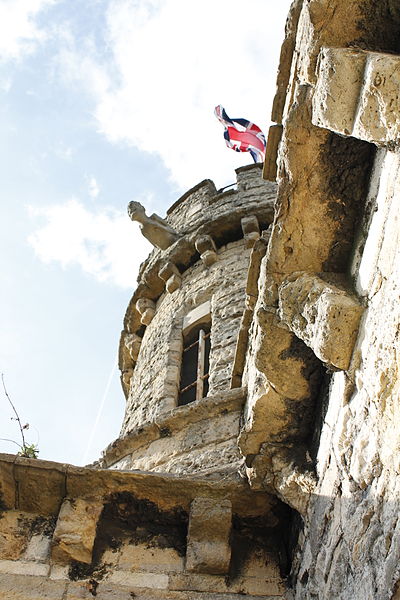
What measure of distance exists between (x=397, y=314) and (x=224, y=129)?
40.6ft

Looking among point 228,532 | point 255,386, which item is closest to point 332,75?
point 255,386

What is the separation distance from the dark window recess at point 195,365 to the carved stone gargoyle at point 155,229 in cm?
252

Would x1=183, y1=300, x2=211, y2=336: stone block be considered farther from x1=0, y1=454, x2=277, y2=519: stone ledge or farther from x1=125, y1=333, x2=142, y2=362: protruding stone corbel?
x1=0, y1=454, x2=277, y2=519: stone ledge

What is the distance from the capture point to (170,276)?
9930 mm

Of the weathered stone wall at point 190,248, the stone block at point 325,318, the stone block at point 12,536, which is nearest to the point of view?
the stone block at point 325,318

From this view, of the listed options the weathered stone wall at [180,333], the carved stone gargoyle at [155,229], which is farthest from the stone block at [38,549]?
the carved stone gargoyle at [155,229]

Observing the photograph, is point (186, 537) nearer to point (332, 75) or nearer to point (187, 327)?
point (332, 75)

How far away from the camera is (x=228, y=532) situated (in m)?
4.14

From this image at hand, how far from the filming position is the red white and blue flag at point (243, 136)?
46.4 feet

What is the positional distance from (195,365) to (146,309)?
7.08 feet

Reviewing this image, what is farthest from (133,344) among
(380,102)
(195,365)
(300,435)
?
(380,102)

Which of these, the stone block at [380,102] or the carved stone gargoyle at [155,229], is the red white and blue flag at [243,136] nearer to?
the carved stone gargoyle at [155,229]

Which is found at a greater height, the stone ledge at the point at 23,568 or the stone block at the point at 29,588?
the stone ledge at the point at 23,568

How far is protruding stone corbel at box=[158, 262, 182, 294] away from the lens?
967 centimetres
